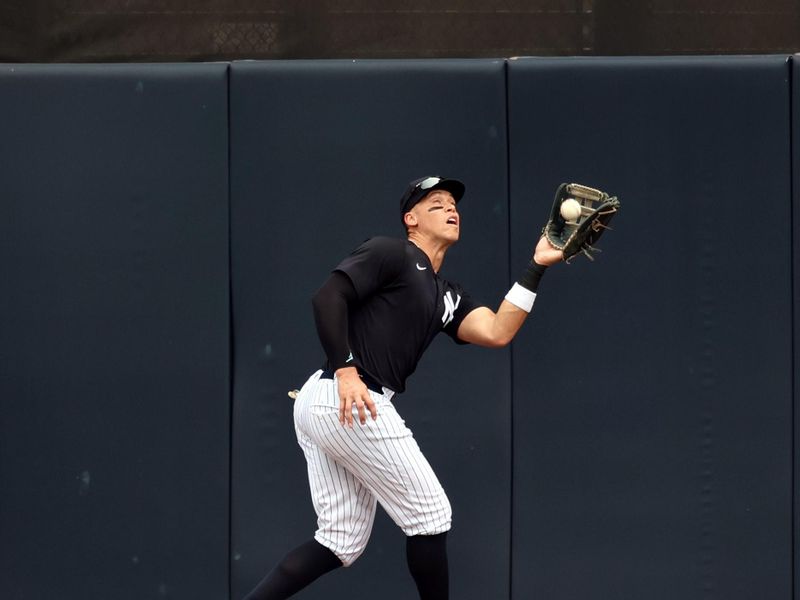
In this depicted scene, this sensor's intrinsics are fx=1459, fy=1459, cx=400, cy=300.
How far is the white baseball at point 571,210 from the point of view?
15.2 ft

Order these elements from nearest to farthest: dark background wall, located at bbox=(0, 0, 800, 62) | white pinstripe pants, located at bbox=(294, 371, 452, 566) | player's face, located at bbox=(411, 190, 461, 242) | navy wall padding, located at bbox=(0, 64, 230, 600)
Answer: white pinstripe pants, located at bbox=(294, 371, 452, 566)
player's face, located at bbox=(411, 190, 461, 242)
navy wall padding, located at bbox=(0, 64, 230, 600)
dark background wall, located at bbox=(0, 0, 800, 62)

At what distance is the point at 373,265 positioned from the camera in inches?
181

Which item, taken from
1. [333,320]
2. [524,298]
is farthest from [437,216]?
[333,320]

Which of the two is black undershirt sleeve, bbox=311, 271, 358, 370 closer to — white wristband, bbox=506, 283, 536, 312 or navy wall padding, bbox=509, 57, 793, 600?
white wristband, bbox=506, 283, 536, 312

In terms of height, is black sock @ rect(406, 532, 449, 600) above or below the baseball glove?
below

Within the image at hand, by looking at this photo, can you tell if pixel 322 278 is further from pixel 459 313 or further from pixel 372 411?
pixel 372 411

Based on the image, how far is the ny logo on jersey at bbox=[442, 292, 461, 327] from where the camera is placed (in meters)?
4.86

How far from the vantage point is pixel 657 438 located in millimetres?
5648

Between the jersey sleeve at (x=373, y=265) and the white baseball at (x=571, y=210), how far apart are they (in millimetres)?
532

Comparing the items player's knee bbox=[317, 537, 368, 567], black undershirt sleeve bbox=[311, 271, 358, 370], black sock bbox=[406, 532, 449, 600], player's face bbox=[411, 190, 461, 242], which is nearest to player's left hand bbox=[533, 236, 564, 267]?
player's face bbox=[411, 190, 461, 242]

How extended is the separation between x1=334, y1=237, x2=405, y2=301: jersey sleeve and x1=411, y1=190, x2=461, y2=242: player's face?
194 millimetres

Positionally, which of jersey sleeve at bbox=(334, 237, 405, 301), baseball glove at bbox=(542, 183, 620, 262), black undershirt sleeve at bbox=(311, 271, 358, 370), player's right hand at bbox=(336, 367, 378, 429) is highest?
baseball glove at bbox=(542, 183, 620, 262)

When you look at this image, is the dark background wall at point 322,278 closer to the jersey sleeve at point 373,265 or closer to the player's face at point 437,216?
the player's face at point 437,216

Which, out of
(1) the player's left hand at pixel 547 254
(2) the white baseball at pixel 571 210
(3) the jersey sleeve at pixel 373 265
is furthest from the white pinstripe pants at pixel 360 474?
(2) the white baseball at pixel 571 210
